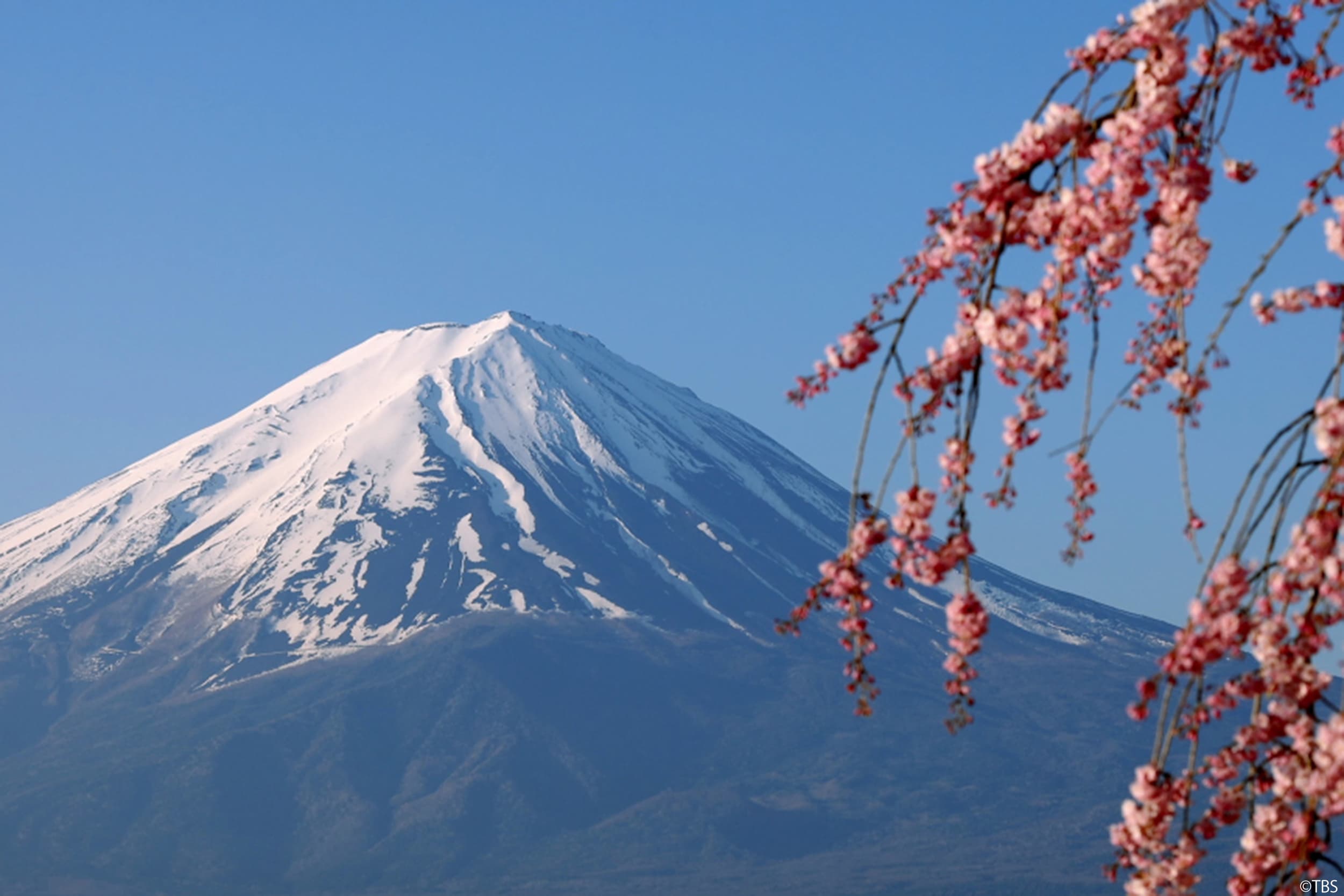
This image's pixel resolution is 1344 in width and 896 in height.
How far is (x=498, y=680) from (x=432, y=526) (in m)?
17.4

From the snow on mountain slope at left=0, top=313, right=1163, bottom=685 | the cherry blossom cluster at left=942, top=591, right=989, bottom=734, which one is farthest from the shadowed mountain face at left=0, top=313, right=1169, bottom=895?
the cherry blossom cluster at left=942, top=591, right=989, bottom=734

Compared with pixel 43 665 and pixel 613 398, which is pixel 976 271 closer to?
pixel 43 665

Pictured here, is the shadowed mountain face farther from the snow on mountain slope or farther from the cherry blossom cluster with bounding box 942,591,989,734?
the cherry blossom cluster with bounding box 942,591,989,734

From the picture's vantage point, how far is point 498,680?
124m

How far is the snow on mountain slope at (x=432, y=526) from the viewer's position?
130250 mm

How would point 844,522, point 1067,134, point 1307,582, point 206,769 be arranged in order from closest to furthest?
point 1307,582
point 1067,134
point 206,769
point 844,522

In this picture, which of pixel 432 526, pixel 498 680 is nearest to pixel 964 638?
pixel 498 680

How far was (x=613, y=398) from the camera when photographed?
156 m

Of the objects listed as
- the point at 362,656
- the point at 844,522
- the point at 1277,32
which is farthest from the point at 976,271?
the point at 844,522

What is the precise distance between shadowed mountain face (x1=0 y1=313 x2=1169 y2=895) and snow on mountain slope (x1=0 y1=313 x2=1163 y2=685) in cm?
27

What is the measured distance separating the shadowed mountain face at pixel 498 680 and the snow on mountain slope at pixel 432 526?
27 cm

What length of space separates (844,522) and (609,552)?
2477 cm

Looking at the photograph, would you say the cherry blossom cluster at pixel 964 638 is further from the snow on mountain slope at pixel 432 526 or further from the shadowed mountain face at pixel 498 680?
the snow on mountain slope at pixel 432 526

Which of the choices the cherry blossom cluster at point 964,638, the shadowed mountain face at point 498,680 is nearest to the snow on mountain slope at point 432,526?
the shadowed mountain face at point 498,680
